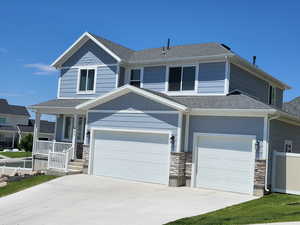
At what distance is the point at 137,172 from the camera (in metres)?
17.4

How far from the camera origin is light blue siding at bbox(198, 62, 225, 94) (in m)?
18.3

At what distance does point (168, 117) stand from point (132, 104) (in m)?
1.98

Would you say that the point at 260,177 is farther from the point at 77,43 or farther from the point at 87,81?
the point at 77,43

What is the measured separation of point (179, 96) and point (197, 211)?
8.58 m

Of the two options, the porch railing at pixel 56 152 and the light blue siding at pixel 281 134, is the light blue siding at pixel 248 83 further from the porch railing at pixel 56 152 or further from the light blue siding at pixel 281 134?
the porch railing at pixel 56 152

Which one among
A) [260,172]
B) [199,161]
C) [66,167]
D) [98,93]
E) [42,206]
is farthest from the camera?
[98,93]

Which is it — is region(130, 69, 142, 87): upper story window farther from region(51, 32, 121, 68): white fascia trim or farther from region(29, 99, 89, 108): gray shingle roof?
region(29, 99, 89, 108): gray shingle roof

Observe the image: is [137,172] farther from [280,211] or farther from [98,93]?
[280,211]

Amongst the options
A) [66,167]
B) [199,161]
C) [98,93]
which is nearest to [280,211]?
[199,161]

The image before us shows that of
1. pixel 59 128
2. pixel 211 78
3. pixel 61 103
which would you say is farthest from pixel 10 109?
pixel 211 78

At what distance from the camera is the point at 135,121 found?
17.4 m

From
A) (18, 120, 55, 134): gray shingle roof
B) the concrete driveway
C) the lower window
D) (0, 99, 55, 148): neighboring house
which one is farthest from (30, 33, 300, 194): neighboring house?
(0, 99, 55, 148): neighboring house

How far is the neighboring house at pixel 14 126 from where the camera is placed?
53.0m

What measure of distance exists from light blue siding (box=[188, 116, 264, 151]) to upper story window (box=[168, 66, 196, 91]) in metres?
3.10
